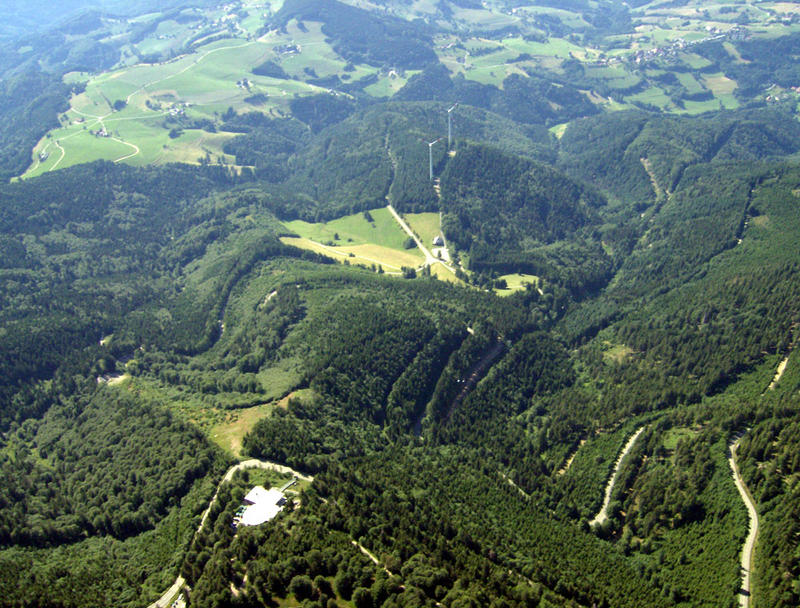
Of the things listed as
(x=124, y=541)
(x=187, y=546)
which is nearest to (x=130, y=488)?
(x=124, y=541)

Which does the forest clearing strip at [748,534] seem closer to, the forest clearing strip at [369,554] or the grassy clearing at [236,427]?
the forest clearing strip at [369,554]

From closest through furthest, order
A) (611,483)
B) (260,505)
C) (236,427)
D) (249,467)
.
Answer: (260,505), (249,467), (611,483), (236,427)

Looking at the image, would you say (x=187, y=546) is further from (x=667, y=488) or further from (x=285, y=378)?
(x=667, y=488)

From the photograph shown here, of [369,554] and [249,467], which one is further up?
[369,554]

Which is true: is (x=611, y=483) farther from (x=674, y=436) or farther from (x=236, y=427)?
(x=236, y=427)

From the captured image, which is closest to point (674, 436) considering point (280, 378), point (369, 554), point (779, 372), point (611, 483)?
point (611, 483)

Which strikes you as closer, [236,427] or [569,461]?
[236,427]
